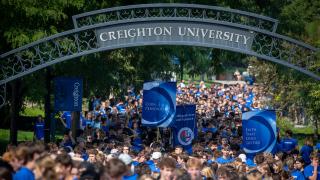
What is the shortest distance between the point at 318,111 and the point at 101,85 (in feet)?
34.6

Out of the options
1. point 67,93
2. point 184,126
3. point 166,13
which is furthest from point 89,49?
point 166,13

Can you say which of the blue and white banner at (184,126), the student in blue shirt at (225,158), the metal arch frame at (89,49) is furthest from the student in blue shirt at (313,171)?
the blue and white banner at (184,126)

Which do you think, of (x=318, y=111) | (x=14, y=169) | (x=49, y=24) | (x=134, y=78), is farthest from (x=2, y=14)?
(x=318, y=111)

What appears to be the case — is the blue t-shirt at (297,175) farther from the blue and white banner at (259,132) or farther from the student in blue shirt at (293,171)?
the blue and white banner at (259,132)

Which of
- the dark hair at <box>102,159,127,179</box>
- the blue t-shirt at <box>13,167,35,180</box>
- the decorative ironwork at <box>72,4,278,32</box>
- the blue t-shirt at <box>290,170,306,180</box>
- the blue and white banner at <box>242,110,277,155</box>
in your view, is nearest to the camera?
the dark hair at <box>102,159,127,179</box>

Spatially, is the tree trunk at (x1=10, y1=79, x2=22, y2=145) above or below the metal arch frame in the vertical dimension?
below

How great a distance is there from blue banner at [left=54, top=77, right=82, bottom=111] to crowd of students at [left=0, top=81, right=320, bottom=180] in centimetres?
69

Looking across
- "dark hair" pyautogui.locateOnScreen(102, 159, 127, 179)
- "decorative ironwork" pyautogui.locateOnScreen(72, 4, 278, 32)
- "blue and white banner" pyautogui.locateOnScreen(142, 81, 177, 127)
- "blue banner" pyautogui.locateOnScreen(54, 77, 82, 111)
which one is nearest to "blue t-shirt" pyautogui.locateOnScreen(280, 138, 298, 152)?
"blue and white banner" pyautogui.locateOnScreen(142, 81, 177, 127)

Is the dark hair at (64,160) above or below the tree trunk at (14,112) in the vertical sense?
below

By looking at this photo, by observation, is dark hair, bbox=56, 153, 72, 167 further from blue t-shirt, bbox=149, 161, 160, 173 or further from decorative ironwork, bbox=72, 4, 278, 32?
decorative ironwork, bbox=72, 4, 278, 32

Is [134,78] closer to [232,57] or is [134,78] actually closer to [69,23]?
[232,57]

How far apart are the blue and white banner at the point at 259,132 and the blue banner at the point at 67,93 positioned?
3762mm

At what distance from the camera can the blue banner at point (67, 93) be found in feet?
77.3

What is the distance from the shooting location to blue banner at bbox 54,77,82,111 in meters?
23.6
